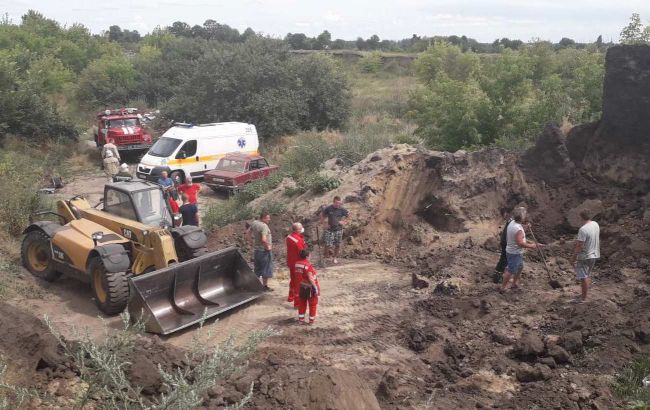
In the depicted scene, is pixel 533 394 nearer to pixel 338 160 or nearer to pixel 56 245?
pixel 56 245

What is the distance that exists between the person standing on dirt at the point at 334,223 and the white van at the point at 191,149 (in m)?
9.92

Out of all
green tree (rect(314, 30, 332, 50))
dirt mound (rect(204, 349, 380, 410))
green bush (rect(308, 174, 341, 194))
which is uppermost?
green tree (rect(314, 30, 332, 50))

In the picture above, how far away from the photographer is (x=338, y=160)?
17859mm

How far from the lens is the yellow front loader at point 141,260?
31.3 ft

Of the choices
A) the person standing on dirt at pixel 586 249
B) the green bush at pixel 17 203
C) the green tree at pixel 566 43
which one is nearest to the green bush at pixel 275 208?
the green bush at pixel 17 203

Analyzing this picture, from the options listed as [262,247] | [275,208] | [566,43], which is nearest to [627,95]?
[275,208]

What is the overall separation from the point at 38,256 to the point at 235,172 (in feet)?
31.1

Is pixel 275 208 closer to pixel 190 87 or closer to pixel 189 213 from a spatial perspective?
pixel 189 213

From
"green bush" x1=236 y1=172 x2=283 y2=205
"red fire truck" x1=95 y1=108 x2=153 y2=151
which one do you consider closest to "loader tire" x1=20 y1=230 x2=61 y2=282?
"green bush" x1=236 y1=172 x2=283 y2=205

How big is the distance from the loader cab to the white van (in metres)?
9.87

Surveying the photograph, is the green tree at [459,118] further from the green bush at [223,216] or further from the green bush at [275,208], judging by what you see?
the green bush at [223,216]

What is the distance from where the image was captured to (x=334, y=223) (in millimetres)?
12695

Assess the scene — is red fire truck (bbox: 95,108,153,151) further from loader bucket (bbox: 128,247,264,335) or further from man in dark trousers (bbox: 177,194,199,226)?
loader bucket (bbox: 128,247,264,335)

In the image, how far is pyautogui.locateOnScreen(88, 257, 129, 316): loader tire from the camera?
9617mm
